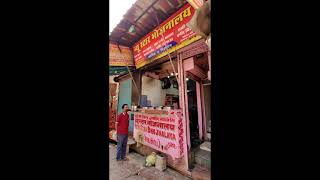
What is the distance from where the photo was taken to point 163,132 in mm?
4836

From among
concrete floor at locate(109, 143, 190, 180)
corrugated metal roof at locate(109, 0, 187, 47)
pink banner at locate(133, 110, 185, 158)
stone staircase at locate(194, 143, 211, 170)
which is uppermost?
corrugated metal roof at locate(109, 0, 187, 47)

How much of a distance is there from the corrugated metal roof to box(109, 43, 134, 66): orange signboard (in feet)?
1.11

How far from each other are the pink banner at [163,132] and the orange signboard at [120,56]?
263 centimetres

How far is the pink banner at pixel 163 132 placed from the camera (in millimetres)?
4406

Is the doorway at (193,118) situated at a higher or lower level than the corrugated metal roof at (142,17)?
lower

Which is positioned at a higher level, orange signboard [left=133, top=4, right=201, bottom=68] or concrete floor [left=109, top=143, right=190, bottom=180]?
orange signboard [left=133, top=4, right=201, bottom=68]

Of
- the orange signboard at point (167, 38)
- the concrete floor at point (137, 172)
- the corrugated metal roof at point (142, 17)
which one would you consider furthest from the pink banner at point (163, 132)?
the corrugated metal roof at point (142, 17)

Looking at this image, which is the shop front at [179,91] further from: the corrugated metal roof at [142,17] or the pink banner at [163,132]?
the corrugated metal roof at [142,17]

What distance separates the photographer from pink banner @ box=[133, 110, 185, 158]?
14.5 ft

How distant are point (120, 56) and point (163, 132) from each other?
410cm

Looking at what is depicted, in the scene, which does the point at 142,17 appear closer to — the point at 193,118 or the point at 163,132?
the point at 163,132

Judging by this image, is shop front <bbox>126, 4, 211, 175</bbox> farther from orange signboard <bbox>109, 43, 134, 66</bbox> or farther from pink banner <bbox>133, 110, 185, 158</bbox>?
orange signboard <bbox>109, 43, 134, 66</bbox>

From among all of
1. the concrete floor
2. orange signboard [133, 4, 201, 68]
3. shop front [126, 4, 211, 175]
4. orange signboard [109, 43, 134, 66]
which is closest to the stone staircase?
shop front [126, 4, 211, 175]
